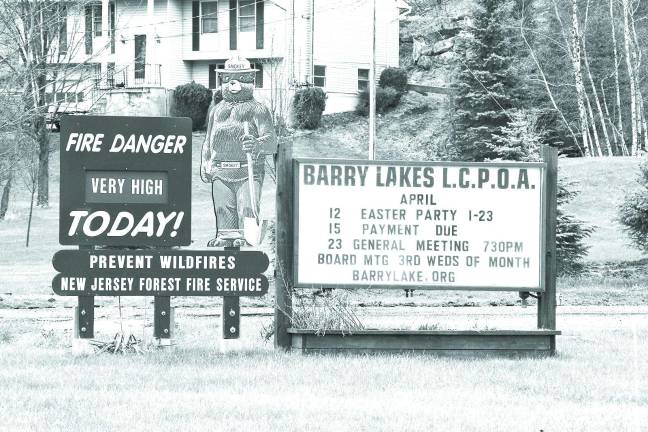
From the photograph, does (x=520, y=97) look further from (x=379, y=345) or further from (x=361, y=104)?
(x=379, y=345)

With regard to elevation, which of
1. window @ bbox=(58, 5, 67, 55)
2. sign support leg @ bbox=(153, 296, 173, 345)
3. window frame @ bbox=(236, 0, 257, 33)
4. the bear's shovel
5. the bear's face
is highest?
window frame @ bbox=(236, 0, 257, 33)

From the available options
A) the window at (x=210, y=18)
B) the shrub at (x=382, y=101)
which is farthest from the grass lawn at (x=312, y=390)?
the window at (x=210, y=18)

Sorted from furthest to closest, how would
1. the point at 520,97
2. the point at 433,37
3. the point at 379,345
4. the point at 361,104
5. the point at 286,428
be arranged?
the point at 433,37, the point at 361,104, the point at 520,97, the point at 379,345, the point at 286,428

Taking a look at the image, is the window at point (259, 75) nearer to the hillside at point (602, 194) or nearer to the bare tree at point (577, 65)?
the bare tree at point (577, 65)

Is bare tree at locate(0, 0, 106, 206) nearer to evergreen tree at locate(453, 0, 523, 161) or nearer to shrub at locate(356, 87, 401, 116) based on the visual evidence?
shrub at locate(356, 87, 401, 116)

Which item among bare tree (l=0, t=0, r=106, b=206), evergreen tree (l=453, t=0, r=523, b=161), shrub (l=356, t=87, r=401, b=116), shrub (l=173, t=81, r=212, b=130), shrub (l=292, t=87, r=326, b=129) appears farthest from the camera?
shrub (l=356, t=87, r=401, b=116)

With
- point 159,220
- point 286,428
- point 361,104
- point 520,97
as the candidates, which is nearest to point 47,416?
point 286,428

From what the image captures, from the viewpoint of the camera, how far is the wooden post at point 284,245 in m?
13.1

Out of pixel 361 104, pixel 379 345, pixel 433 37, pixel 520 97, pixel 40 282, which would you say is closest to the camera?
pixel 379 345

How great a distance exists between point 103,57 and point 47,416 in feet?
174

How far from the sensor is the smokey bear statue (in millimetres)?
29000

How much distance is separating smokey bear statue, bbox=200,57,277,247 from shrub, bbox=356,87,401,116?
88.3 feet

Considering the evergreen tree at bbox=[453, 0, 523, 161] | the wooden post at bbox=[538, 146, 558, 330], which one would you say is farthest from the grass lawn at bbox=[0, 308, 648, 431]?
the evergreen tree at bbox=[453, 0, 523, 161]

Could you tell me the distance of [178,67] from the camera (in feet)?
196
